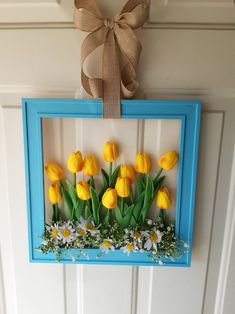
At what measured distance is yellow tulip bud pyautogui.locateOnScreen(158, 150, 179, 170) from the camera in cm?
76

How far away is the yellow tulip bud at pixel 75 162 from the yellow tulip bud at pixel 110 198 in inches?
3.7

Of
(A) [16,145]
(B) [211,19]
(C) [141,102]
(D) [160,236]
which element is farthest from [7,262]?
(B) [211,19]

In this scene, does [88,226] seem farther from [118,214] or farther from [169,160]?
[169,160]

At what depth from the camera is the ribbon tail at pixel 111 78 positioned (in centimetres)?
72

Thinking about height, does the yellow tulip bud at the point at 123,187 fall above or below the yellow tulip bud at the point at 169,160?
below

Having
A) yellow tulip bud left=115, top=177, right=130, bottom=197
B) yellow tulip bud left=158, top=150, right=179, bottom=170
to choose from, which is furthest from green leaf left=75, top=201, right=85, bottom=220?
Result: yellow tulip bud left=158, top=150, right=179, bottom=170

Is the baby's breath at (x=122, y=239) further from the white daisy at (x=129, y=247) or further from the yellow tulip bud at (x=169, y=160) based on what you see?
the yellow tulip bud at (x=169, y=160)

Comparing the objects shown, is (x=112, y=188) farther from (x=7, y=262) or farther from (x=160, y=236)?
(x=7, y=262)

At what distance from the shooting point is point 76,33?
0.74m

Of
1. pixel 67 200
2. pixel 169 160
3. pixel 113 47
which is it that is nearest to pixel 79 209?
pixel 67 200

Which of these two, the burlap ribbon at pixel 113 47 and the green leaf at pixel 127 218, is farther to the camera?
the green leaf at pixel 127 218

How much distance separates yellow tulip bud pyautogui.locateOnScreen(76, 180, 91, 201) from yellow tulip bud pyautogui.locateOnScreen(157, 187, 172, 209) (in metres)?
0.18

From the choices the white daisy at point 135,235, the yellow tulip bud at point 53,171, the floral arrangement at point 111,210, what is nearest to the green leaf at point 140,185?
the floral arrangement at point 111,210

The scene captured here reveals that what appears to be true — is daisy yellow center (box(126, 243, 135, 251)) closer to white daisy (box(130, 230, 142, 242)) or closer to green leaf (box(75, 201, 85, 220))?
white daisy (box(130, 230, 142, 242))
